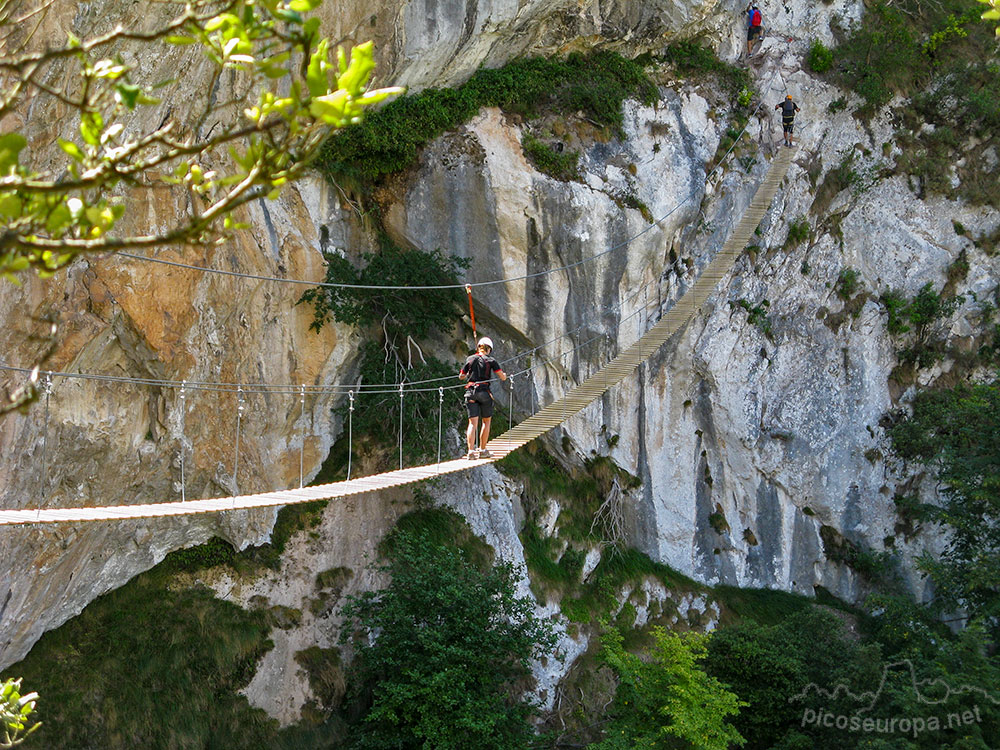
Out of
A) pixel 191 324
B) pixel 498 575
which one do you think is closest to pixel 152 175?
pixel 191 324

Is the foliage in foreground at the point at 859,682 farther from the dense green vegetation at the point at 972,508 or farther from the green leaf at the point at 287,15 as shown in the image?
the green leaf at the point at 287,15

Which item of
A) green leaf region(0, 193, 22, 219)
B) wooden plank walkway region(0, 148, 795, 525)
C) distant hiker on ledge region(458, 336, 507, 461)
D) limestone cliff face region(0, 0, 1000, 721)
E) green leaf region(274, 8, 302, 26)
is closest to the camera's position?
green leaf region(0, 193, 22, 219)

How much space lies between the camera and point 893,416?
43.5 feet

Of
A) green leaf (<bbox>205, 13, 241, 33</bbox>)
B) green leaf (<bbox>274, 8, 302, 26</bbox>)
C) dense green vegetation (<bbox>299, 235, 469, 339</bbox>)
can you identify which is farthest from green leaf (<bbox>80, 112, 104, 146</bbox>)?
dense green vegetation (<bbox>299, 235, 469, 339</bbox>)

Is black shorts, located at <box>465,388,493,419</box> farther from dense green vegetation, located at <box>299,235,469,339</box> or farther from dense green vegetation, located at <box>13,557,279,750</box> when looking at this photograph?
dense green vegetation, located at <box>13,557,279,750</box>

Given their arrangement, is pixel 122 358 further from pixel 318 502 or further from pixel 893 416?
pixel 893 416

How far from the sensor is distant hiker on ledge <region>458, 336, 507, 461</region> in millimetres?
7941

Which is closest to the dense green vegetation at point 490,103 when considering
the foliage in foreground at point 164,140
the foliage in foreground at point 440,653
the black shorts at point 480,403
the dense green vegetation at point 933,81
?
the dense green vegetation at point 933,81

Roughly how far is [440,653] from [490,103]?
6.00 m

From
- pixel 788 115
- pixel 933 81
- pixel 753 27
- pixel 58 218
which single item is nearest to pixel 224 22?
pixel 58 218

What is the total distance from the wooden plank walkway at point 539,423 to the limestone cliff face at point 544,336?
385 millimetres

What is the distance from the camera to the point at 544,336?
1109 centimetres

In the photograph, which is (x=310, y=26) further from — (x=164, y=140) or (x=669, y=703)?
(x=669, y=703)

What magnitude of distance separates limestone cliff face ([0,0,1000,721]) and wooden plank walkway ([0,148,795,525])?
0.38 m
